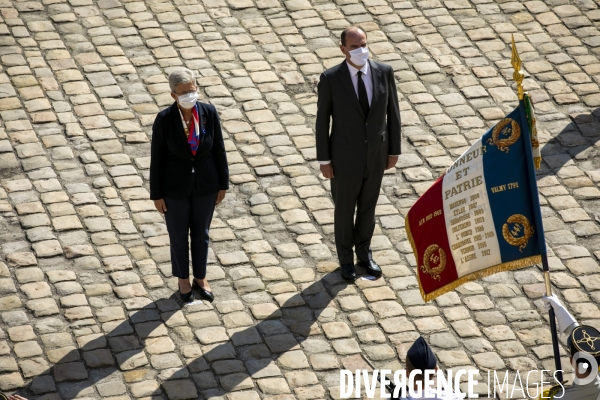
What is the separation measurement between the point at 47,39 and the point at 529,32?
578 centimetres

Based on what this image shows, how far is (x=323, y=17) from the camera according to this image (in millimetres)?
12125

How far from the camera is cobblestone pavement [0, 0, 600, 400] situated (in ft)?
25.1

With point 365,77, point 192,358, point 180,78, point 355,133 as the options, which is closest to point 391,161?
point 355,133

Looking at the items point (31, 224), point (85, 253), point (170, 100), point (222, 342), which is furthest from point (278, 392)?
point (170, 100)

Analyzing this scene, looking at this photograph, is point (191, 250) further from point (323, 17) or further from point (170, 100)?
point (323, 17)

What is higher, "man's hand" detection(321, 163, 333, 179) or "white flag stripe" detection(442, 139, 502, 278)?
"white flag stripe" detection(442, 139, 502, 278)

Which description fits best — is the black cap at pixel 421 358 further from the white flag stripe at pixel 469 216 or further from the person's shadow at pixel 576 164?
the person's shadow at pixel 576 164

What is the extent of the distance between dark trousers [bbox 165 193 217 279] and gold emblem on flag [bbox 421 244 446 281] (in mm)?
1942

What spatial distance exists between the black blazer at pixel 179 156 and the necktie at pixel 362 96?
1.19 meters

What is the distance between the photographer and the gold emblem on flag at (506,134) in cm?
647

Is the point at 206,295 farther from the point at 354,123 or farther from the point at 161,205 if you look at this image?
the point at 354,123

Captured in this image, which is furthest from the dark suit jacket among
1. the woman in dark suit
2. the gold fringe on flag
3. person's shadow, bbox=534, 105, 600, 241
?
person's shadow, bbox=534, 105, 600, 241

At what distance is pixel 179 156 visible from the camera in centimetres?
772

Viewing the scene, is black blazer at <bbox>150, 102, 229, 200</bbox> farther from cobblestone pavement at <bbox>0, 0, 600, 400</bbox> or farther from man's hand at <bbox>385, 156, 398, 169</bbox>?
man's hand at <bbox>385, 156, 398, 169</bbox>
